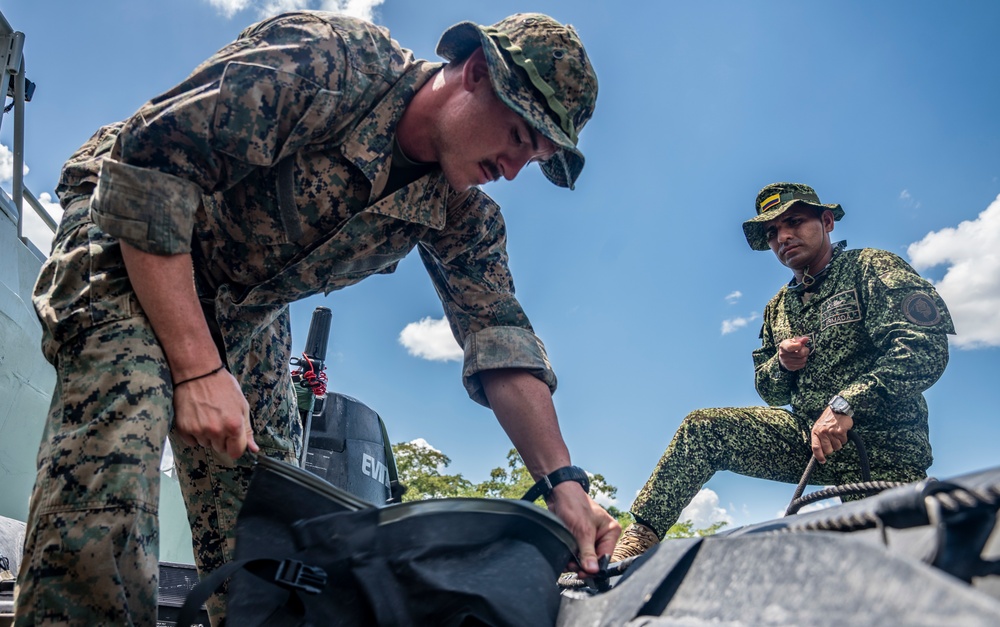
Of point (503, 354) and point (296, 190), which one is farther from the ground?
point (296, 190)

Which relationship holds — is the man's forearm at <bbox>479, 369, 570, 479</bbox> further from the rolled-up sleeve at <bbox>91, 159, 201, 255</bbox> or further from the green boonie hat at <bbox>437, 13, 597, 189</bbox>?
the rolled-up sleeve at <bbox>91, 159, 201, 255</bbox>

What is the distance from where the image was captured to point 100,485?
125 centimetres

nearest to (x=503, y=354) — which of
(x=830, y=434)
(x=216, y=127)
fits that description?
(x=216, y=127)

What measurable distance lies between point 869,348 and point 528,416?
2014mm

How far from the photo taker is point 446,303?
2.21 meters

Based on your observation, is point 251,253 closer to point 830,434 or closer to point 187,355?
point 187,355

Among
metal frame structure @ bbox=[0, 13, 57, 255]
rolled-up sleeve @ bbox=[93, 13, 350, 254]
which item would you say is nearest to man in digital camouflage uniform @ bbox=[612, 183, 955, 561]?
rolled-up sleeve @ bbox=[93, 13, 350, 254]

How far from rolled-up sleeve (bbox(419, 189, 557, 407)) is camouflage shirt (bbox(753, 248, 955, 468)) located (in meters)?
1.62

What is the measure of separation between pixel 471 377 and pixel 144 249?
0.98m

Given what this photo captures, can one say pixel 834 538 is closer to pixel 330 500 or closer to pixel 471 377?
pixel 330 500

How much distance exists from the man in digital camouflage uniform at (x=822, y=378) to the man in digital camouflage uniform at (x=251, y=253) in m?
1.48

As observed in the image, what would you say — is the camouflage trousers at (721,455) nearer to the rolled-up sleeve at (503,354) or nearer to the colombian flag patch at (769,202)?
the colombian flag patch at (769,202)

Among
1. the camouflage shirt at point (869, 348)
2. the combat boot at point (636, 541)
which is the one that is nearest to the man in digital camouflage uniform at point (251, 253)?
the combat boot at point (636, 541)

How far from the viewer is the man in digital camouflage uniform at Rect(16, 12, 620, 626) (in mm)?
1285
